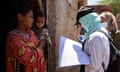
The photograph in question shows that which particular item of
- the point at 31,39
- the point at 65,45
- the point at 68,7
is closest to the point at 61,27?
the point at 68,7

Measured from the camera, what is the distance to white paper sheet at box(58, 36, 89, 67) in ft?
13.6

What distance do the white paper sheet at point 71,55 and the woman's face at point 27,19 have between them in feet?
2.17

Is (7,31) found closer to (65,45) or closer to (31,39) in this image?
(31,39)

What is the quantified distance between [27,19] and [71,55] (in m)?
0.81

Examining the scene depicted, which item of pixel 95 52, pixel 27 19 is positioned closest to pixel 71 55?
pixel 95 52

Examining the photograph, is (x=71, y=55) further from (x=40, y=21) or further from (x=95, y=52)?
(x=40, y=21)

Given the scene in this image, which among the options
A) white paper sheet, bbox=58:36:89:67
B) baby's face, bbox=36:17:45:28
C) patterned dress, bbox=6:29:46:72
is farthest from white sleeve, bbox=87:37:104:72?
patterned dress, bbox=6:29:46:72

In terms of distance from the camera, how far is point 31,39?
3.78 meters

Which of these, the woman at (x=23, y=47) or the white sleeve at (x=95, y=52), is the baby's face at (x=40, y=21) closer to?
the woman at (x=23, y=47)

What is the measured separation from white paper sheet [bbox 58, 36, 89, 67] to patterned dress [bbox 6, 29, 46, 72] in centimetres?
48

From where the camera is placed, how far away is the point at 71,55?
424cm

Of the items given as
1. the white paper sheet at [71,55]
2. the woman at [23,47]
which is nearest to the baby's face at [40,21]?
the woman at [23,47]

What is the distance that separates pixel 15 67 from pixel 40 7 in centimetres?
85

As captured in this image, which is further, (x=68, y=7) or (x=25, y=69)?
(x=68, y=7)
